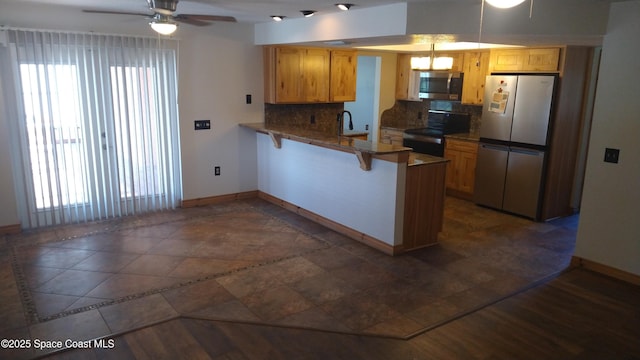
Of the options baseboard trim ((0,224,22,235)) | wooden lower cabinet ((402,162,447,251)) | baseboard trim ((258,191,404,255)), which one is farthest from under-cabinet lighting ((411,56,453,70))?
baseboard trim ((0,224,22,235))

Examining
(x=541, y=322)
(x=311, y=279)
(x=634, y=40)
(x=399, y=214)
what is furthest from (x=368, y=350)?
(x=634, y=40)

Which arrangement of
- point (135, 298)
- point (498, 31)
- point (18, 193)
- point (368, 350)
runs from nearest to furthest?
point (368, 350)
point (135, 298)
point (498, 31)
point (18, 193)

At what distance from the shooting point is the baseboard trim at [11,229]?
4.84 meters

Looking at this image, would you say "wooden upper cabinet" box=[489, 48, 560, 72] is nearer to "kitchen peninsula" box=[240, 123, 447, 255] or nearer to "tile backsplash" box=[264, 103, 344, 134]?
"kitchen peninsula" box=[240, 123, 447, 255]

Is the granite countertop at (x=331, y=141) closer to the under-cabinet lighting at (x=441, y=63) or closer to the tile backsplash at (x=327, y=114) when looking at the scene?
the tile backsplash at (x=327, y=114)

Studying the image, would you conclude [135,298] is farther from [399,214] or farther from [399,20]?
[399,20]

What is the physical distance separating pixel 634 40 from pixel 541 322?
2.45m

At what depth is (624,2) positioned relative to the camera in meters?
3.74

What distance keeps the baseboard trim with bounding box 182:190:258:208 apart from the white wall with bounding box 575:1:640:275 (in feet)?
13.8

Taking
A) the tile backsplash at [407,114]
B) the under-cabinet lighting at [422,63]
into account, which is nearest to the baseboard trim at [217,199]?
the tile backsplash at [407,114]

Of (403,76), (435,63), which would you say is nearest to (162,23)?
(435,63)

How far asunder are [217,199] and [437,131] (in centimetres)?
344

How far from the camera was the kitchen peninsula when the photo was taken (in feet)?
14.4

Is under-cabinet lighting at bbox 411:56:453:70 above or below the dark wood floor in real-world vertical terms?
above
